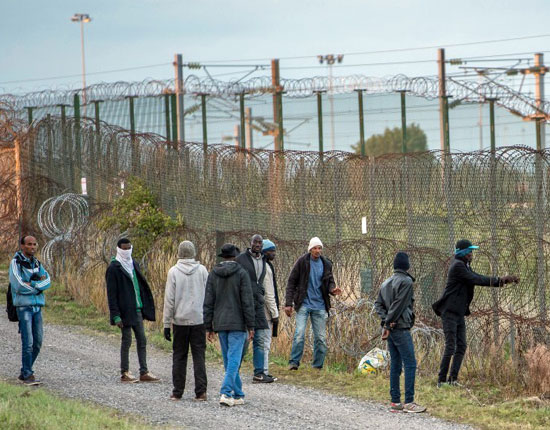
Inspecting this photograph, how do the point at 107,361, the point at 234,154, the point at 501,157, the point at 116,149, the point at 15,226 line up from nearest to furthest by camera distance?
the point at 501,157 < the point at 107,361 < the point at 234,154 < the point at 116,149 < the point at 15,226

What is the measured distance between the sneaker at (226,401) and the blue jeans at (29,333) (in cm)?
237

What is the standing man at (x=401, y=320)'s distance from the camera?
9773mm

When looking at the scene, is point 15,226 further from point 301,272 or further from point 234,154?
point 301,272

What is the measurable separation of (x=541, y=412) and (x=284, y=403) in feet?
7.81

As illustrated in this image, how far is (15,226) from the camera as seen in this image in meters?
22.5

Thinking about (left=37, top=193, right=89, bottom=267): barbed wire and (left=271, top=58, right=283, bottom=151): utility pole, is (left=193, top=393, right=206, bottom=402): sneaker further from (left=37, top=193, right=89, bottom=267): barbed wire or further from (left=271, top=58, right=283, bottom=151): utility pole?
(left=271, top=58, right=283, bottom=151): utility pole

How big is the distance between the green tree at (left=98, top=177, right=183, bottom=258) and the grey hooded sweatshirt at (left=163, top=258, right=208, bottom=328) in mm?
8102

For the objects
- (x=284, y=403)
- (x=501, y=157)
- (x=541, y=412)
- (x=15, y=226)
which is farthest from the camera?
(x=15, y=226)

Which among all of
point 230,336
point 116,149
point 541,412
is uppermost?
point 116,149

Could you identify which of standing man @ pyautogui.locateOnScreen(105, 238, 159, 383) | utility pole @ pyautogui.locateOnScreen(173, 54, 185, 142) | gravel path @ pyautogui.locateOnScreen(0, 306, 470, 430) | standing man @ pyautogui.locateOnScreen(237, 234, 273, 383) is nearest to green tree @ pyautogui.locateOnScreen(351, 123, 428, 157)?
utility pole @ pyautogui.locateOnScreen(173, 54, 185, 142)

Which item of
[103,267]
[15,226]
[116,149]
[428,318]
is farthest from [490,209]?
[15,226]

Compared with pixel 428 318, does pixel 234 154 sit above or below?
above

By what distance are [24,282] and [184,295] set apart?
6.51ft

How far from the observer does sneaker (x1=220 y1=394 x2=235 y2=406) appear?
392 inches
